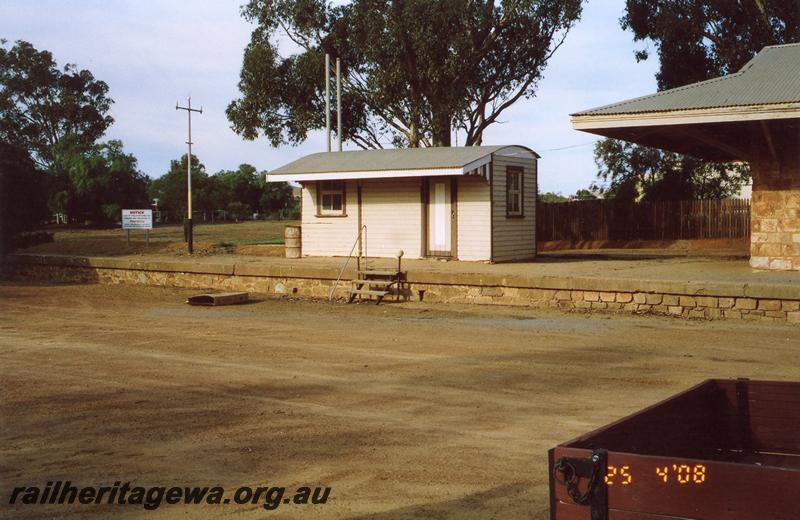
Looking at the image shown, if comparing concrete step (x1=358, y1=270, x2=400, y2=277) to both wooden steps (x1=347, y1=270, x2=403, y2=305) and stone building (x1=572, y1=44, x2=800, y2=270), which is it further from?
stone building (x1=572, y1=44, x2=800, y2=270)

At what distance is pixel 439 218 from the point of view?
22391 mm

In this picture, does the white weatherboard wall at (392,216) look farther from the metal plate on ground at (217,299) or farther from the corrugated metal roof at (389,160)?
the metal plate on ground at (217,299)

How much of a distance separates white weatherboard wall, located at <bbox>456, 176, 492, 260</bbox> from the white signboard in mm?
11794

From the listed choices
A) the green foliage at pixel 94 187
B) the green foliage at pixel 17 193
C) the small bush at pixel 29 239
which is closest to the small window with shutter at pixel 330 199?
the green foliage at pixel 17 193

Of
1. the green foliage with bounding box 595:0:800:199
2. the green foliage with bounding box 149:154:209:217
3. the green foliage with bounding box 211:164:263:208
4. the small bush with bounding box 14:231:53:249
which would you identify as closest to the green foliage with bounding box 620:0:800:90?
the green foliage with bounding box 595:0:800:199

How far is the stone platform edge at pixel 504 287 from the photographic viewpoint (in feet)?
46.4

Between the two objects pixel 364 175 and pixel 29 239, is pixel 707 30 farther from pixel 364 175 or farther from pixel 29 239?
pixel 29 239

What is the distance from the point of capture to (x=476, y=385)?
9117 millimetres

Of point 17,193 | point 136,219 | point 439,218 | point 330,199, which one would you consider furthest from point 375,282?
point 17,193

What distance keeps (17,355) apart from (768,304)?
11823 mm

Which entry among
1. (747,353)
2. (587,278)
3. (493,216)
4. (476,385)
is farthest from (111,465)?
(493,216)

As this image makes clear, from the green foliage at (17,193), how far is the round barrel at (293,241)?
9800 millimetres

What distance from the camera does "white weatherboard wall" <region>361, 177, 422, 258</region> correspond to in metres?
22.8

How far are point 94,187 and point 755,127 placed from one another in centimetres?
5132
